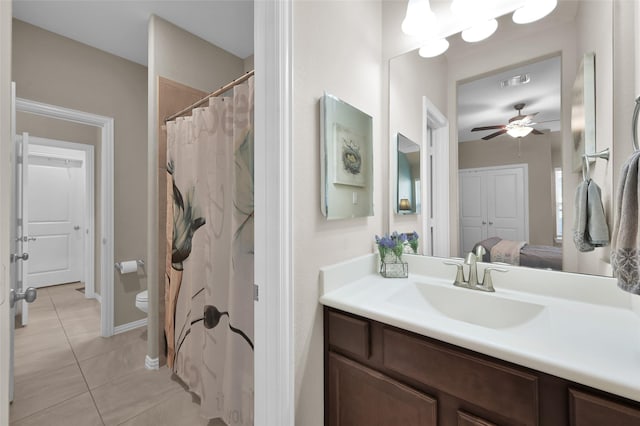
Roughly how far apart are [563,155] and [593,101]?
21 centimetres

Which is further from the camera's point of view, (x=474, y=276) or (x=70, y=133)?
(x=70, y=133)

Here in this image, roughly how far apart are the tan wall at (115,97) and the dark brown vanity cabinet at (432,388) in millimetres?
2510

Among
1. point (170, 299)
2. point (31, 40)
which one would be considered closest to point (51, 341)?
point (170, 299)

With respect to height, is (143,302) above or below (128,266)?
below

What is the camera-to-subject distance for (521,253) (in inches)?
47.4

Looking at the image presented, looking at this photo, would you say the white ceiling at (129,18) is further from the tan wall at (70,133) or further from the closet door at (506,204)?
the closet door at (506,204)

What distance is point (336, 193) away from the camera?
121cm

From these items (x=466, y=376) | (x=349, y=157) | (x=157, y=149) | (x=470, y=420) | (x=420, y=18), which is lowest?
(x=470, y=420)

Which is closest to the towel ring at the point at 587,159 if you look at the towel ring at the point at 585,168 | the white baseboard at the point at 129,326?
the towel ring at the point at 585,168

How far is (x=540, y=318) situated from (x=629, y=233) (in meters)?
0.44

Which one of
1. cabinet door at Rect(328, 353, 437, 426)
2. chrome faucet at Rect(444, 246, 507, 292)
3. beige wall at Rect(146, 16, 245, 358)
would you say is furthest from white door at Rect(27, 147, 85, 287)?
chrome faucet at Rect(444, 246, 507, 292)

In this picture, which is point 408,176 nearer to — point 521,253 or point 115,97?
point 521,253

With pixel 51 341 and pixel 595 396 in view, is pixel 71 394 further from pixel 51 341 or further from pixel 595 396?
pixel 595 396

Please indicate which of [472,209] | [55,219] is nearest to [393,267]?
[472,209]
